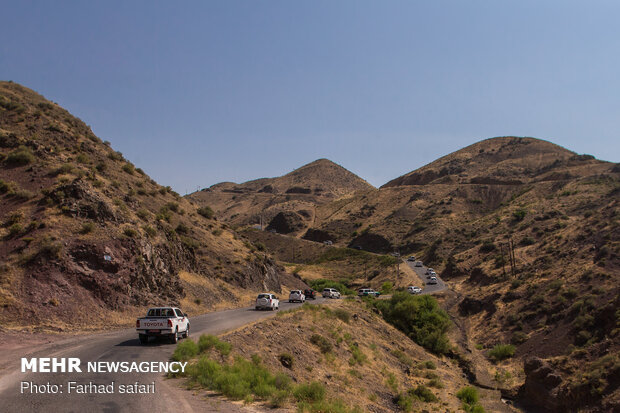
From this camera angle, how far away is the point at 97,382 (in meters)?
12.3

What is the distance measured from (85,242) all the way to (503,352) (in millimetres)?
33226

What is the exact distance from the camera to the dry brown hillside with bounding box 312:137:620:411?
1126 inches

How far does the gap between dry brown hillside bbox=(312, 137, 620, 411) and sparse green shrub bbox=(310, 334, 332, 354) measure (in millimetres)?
13519

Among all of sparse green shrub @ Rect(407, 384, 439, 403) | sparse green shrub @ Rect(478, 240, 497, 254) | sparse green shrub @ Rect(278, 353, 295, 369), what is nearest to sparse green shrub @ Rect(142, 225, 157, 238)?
sparse green shrub @ Rect(278, 353, 295, 369)

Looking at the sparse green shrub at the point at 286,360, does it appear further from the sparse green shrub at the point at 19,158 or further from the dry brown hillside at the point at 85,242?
the sparse green shrub at the point at 19,158

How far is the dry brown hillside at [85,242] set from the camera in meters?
24.3

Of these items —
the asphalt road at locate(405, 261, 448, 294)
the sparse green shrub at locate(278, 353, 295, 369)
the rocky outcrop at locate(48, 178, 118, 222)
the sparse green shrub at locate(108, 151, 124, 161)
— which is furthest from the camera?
the asphalt road at locate(405, 261, 448, 294)

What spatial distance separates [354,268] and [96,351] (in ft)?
242

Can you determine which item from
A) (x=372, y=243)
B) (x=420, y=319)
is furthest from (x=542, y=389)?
(x=372, y=243)

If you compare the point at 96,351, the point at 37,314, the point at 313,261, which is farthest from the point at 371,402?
the point at 313,261

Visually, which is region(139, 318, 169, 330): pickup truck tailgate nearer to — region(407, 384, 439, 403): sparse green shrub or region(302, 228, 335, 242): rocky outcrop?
region(407, 384, 439, 403): sparse green shrub

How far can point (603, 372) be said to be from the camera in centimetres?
2475

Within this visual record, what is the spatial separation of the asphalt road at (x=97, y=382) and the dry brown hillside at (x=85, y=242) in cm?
587

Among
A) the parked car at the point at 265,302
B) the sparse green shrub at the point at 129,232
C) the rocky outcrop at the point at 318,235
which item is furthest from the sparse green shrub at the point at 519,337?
the rocky outcrop at the point at 318,235
